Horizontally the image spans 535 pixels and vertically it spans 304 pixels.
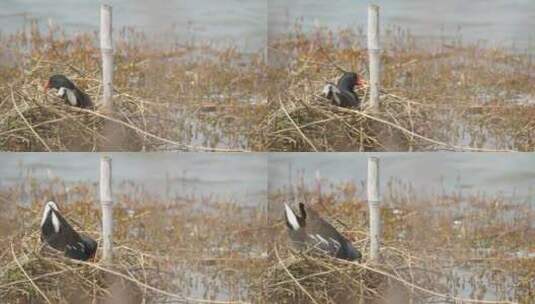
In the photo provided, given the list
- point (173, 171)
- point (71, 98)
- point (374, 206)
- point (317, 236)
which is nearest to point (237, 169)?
point (173, 171)

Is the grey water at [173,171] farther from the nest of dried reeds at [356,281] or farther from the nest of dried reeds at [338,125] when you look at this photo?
the nest of dried reeds at [356,281]

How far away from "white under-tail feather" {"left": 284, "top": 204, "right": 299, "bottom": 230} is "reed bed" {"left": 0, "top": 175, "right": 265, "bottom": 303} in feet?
0.25

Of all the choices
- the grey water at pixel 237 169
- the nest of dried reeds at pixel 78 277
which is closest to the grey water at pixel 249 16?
the grey water at pixel 237 169

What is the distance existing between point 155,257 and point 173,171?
0.81ft

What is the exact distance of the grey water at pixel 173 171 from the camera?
2.28m

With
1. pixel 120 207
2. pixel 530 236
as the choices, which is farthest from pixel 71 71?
pixel 530 236

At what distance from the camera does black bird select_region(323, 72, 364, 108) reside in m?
2.29

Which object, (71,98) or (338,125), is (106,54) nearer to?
(71,98)

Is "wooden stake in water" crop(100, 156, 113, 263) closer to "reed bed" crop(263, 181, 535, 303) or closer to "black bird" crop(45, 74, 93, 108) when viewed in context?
"black bird" crop(45, 74, 93, 108)

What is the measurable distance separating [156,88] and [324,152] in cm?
51

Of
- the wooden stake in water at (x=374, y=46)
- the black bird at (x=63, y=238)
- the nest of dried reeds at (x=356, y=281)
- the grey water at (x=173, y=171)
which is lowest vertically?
the nest of dried reeds at (x=356, y=281)

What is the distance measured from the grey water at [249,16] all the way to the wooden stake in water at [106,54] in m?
0.02

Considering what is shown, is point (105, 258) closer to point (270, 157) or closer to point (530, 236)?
point (270, 157)

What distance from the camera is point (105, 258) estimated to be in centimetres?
229
